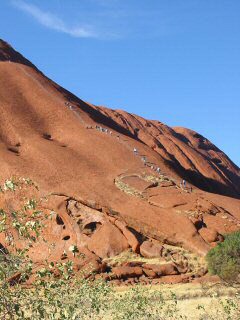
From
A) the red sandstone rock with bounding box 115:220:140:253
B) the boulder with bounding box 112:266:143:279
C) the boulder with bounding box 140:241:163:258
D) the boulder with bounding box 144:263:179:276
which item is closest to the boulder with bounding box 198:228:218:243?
the boulder with bounding box 140:241:163:258

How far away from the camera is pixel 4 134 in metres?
46.4

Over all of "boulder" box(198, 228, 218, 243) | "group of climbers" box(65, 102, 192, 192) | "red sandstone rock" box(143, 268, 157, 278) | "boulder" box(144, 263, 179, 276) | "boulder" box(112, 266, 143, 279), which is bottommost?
"boulder" box(112, 266, 143, 279)

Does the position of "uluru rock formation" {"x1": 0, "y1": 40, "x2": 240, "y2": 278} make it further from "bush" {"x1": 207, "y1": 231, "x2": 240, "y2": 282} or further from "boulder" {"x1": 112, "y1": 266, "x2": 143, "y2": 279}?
"bush" {"x1": 207, "y1": 231, "x2": 240, "y2": 282}

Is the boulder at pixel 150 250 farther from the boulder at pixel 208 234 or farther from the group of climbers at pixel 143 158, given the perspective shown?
the group of climbers at pixel 143 158

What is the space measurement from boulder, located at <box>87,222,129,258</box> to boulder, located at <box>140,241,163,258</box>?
4.04ft

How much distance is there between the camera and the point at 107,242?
36656 mm

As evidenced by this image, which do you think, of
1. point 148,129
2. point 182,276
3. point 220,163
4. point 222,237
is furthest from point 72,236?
point 220,163

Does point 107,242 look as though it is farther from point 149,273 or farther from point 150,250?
point 149,273

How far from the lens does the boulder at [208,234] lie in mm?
37438

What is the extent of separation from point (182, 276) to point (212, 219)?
707cm

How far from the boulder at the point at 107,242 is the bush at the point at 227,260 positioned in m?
9.02

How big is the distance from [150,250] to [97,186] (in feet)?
24.2

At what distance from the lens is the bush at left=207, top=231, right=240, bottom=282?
26.1m

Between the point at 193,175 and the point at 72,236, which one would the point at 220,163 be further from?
the point at 72,236
